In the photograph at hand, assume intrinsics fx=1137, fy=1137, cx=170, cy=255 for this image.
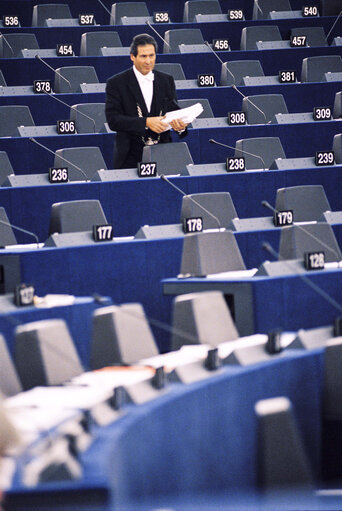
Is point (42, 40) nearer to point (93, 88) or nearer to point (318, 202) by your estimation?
point (93, 88)

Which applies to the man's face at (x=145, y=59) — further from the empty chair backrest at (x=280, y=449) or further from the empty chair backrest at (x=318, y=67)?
the empty chair backrest at (x=280, y=449)

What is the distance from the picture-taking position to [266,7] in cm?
822

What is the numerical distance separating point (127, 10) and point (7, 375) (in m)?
5.62

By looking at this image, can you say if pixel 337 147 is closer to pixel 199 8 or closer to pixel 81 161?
pixel 81 161

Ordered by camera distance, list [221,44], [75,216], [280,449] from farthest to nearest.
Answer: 1. [221,44]
2. [75,216]
3. [280,449]

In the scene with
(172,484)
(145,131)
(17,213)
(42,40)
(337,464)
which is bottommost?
(337,464)

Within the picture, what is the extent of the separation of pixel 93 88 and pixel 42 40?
3.52 feet

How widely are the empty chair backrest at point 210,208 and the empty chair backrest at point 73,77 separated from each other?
207 cm

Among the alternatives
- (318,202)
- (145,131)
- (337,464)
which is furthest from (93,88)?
(337,464)

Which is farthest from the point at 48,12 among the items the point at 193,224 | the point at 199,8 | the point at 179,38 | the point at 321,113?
the point at 193,224

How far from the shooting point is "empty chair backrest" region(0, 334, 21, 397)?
272 cm

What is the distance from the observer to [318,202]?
17.0ft

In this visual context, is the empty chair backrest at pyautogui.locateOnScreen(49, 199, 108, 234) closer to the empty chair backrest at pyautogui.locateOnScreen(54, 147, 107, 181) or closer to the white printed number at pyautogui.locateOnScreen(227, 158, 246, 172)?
the empty chair backrest at pyautogui.locateOnScreen(54, 147, 107, 181)

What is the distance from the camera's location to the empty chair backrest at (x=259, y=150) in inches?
230
